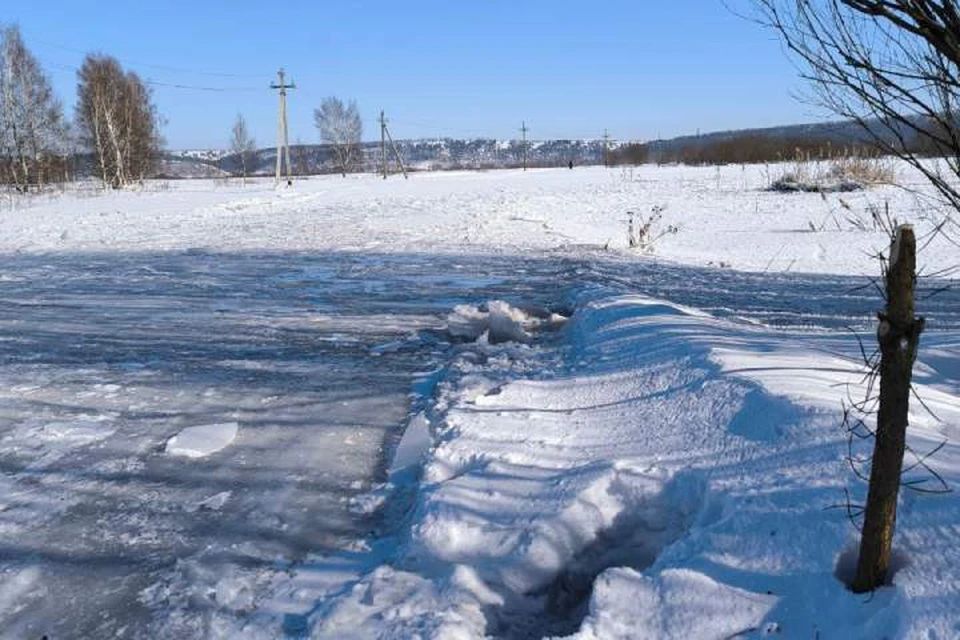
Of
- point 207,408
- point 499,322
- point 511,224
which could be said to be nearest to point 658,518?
point 207,408

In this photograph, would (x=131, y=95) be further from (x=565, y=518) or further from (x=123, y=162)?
(x=565, y=518)

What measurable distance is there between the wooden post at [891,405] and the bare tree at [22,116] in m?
38.7

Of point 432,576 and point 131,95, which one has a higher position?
point 131,95

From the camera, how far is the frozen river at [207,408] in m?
2.68

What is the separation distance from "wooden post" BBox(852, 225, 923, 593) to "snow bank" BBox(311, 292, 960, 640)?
0.10 metres

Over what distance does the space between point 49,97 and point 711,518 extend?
43.0m

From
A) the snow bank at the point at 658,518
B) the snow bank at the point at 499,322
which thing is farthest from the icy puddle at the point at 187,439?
the snow bank at the point at 658,518

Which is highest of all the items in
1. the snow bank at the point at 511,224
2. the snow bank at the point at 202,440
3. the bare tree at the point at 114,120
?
the bare tree at the point at 114,120

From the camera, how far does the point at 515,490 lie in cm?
311

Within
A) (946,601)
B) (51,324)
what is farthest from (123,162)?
(946,601)

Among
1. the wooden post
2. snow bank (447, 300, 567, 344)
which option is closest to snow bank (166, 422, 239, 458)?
snow bank (447, 300, 567, 344)

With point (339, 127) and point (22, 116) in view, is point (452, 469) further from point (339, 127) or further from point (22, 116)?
point (339, 127)

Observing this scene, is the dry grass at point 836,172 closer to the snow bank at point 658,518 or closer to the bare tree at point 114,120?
the snow bank at point 658,518

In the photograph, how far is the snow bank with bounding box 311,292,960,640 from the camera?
2105 millimetres
